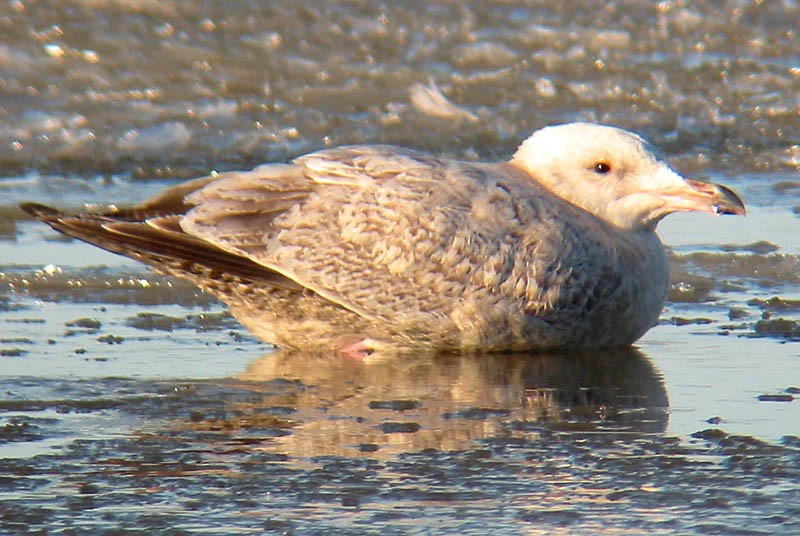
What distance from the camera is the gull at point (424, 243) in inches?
221

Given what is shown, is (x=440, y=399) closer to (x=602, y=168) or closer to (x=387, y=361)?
(x=387, y=361)

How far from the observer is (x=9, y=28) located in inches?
461

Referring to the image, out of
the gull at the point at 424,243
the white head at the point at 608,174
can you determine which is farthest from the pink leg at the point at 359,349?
the white head at the point at 608,174

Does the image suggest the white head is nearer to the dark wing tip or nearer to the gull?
the gull

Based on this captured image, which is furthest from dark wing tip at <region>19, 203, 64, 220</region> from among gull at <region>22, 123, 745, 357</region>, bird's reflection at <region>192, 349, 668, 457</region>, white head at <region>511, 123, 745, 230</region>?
white head at <region>511, 123, 745, 230</region>

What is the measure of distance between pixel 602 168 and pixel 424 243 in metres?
0.77

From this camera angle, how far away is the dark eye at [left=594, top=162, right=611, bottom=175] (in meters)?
5.99

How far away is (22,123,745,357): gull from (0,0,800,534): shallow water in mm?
130

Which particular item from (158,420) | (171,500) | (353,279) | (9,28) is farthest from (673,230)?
(9,28)

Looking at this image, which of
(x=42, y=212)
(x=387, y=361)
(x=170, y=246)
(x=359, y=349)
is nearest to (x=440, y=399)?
(x=387, y=361)

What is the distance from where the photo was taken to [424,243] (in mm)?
5609

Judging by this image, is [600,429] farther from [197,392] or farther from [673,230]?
[673,230]

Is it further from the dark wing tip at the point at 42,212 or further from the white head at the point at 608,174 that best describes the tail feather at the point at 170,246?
the white head at the point at 608,174

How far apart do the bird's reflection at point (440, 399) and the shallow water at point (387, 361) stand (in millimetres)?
16
